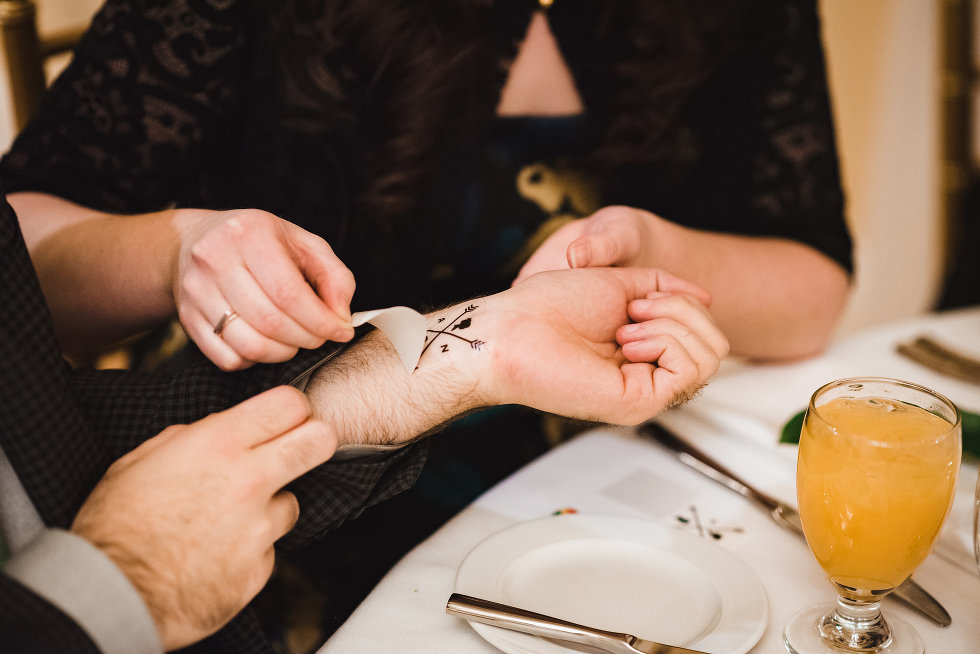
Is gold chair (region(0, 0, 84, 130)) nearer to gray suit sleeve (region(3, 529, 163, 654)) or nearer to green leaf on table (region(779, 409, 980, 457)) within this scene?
gray suit sleeve (region(3, 529, 163, 654))

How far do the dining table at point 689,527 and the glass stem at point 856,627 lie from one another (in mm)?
26

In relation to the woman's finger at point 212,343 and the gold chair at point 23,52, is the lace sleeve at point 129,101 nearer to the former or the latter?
the gold chair at point 23,52

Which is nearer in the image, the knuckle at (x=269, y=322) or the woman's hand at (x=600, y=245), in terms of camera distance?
the knuckle at (x=269, y=322)

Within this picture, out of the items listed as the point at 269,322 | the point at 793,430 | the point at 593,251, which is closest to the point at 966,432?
the point at 793,430

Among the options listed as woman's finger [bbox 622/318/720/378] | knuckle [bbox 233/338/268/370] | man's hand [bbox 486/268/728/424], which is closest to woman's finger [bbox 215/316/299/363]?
knuckle [bbox 233/338/268/370]

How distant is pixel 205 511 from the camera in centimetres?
45

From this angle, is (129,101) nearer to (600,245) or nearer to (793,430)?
(600,245)

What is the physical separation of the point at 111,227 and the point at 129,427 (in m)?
0.24

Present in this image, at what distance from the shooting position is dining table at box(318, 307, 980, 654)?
1.68 feet

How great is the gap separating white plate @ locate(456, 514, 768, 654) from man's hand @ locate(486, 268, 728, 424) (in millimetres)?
91

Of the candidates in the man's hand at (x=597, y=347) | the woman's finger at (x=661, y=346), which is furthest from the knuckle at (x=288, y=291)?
the woman's finger at (x=661, y=346)

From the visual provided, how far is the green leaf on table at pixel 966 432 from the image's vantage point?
666 mm

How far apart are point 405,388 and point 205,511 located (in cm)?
19

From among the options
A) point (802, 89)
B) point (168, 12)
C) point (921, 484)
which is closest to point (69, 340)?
point (168, 12)
